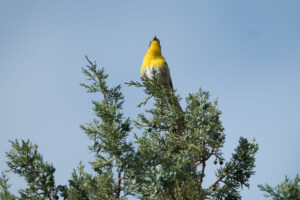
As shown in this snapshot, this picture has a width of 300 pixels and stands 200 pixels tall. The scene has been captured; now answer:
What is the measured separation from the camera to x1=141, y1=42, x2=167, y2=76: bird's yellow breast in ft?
29.8


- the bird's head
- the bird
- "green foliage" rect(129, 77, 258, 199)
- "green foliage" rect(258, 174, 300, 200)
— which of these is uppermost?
the bird's head

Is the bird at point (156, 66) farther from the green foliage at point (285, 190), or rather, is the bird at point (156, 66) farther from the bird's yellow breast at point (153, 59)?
the green foliage at point (285, 190)

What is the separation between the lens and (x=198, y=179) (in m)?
5.02

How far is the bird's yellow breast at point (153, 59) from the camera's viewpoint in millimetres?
9070

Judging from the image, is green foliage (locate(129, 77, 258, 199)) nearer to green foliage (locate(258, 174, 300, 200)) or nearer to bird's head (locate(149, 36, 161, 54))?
green foliage (locate(258, 174, 300, 200))

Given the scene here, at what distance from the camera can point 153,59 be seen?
923cm

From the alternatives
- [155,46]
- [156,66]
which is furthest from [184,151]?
[155,46]

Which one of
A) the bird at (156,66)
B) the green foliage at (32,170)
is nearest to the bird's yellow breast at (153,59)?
the bird at (156,66)

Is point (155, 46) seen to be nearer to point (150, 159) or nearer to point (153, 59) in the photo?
point (153, 59)

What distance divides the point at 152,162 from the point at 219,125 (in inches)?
52.1

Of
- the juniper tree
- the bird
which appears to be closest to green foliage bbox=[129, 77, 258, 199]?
the juniper tree

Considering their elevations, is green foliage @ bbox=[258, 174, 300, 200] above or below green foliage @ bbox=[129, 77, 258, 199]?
below

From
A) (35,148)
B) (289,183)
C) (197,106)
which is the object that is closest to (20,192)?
(35,148)

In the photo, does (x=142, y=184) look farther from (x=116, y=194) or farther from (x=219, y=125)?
(x=219, y=125)
